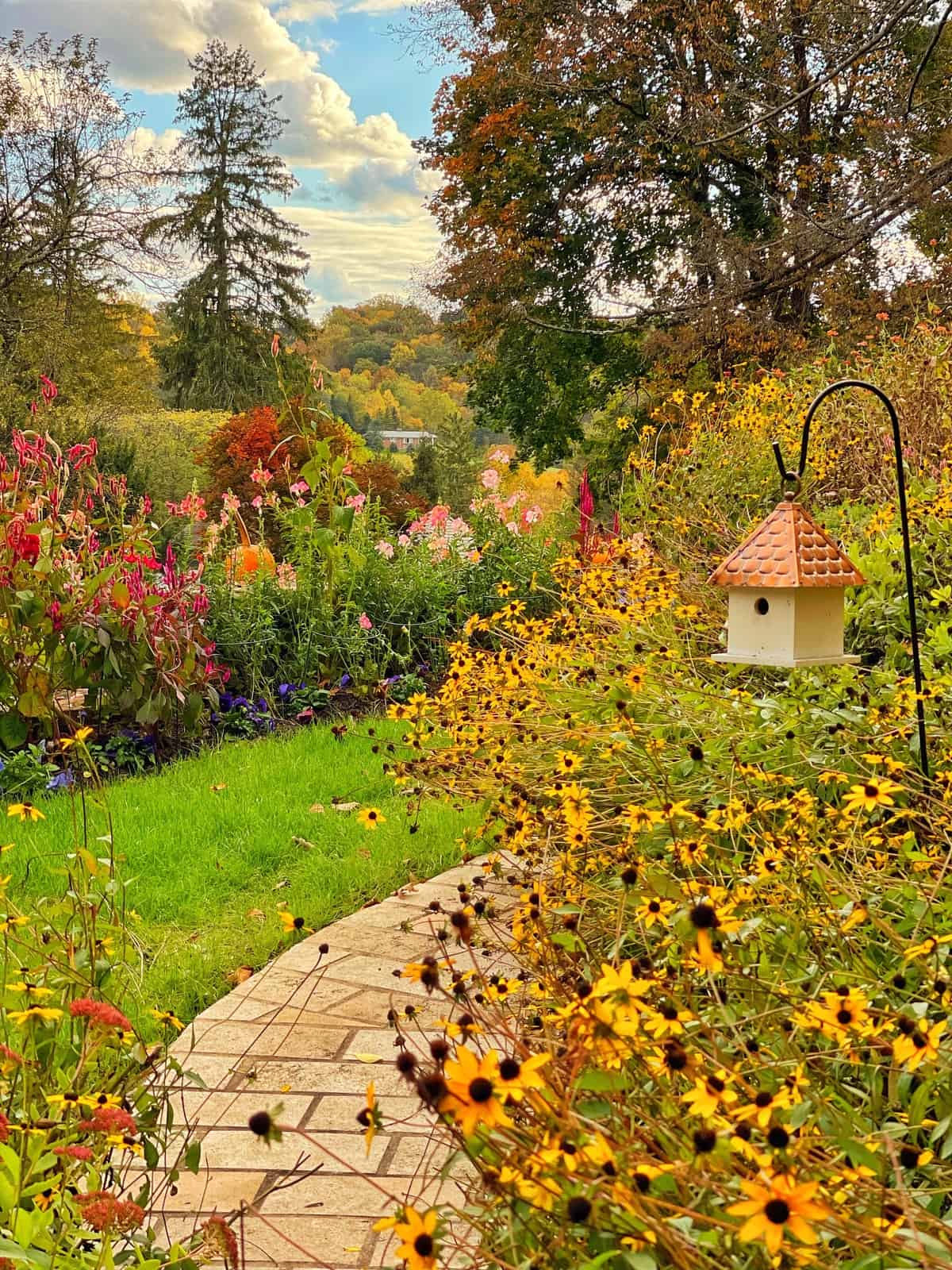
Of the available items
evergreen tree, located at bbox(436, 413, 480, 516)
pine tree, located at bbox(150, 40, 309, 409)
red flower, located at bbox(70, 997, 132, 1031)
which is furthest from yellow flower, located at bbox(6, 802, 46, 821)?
pine tree, located at bbox(150, 40, 309, 409)

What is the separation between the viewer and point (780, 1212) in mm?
749

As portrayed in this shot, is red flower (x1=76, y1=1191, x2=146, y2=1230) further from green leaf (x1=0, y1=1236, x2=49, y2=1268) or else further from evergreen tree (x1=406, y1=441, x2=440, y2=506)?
evergreen tree (x1=406, y1=441, x2=440, y2=506)

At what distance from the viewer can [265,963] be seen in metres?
2.96

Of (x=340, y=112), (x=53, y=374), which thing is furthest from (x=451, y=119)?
(x=340, y=112)

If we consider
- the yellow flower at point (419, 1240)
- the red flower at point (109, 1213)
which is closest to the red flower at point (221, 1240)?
the red flower at point (109, 1213)

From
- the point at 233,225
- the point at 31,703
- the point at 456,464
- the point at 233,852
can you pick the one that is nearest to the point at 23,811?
the point at 233,852

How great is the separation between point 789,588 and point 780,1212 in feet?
4.36

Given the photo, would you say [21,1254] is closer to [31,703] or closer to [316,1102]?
[316,1102]

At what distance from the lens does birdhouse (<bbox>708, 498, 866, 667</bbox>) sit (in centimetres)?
192

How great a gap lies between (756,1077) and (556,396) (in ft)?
47.8

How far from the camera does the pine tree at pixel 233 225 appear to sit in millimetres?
26953

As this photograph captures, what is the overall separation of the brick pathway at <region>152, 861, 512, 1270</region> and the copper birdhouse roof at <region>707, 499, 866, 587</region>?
2.73 feet

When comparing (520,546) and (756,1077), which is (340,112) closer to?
(520,546)

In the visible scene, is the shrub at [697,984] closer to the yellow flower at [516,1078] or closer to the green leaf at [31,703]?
the yellow flower at [516,1078]
